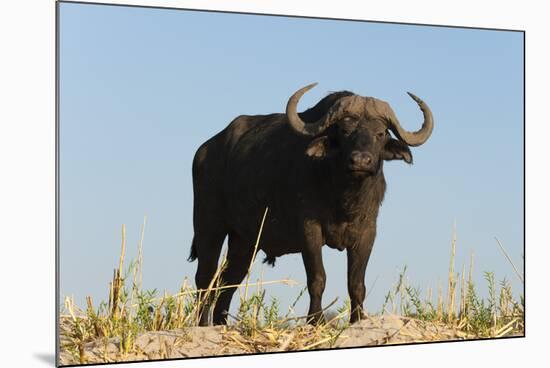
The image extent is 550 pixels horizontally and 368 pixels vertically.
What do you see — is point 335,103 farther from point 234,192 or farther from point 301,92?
point 234,192

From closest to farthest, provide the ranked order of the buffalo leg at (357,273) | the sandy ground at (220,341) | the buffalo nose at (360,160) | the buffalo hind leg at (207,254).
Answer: the sandy ground at (220,341) < the buffalo nose at (360,160) < the buffalo leg at (357,273) < the buffalo hind leg at (207,254)

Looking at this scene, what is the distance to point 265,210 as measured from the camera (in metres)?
10.5

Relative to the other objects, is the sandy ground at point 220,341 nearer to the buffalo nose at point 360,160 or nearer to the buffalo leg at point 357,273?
the buffalo leg at point 357,273

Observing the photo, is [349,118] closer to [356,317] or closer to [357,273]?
[357,273]

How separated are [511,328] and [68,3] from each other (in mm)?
4706

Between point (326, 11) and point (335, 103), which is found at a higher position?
point (326, 11)

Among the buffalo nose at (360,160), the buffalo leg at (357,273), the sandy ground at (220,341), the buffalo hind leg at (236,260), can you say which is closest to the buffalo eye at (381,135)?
the buffalo nose at (360,160)

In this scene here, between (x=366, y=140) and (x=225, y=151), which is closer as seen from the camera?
(x=366, y=140)

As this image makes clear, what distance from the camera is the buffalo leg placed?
999cm

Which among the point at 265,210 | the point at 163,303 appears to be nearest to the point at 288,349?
the point at 163,303

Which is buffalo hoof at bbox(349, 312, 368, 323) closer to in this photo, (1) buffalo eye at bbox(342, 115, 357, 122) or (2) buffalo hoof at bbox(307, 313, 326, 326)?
(2) buffalo hoof at bbox(307, 313, 326, 326)

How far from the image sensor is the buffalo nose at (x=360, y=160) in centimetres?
928

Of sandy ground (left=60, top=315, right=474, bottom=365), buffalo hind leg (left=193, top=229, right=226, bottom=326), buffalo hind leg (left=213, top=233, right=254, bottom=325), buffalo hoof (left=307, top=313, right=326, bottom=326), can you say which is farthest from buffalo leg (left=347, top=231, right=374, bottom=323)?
buffalo hind leg (left=193, top=229, right=226, bottom=326)

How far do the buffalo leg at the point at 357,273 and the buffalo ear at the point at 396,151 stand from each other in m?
0.75
